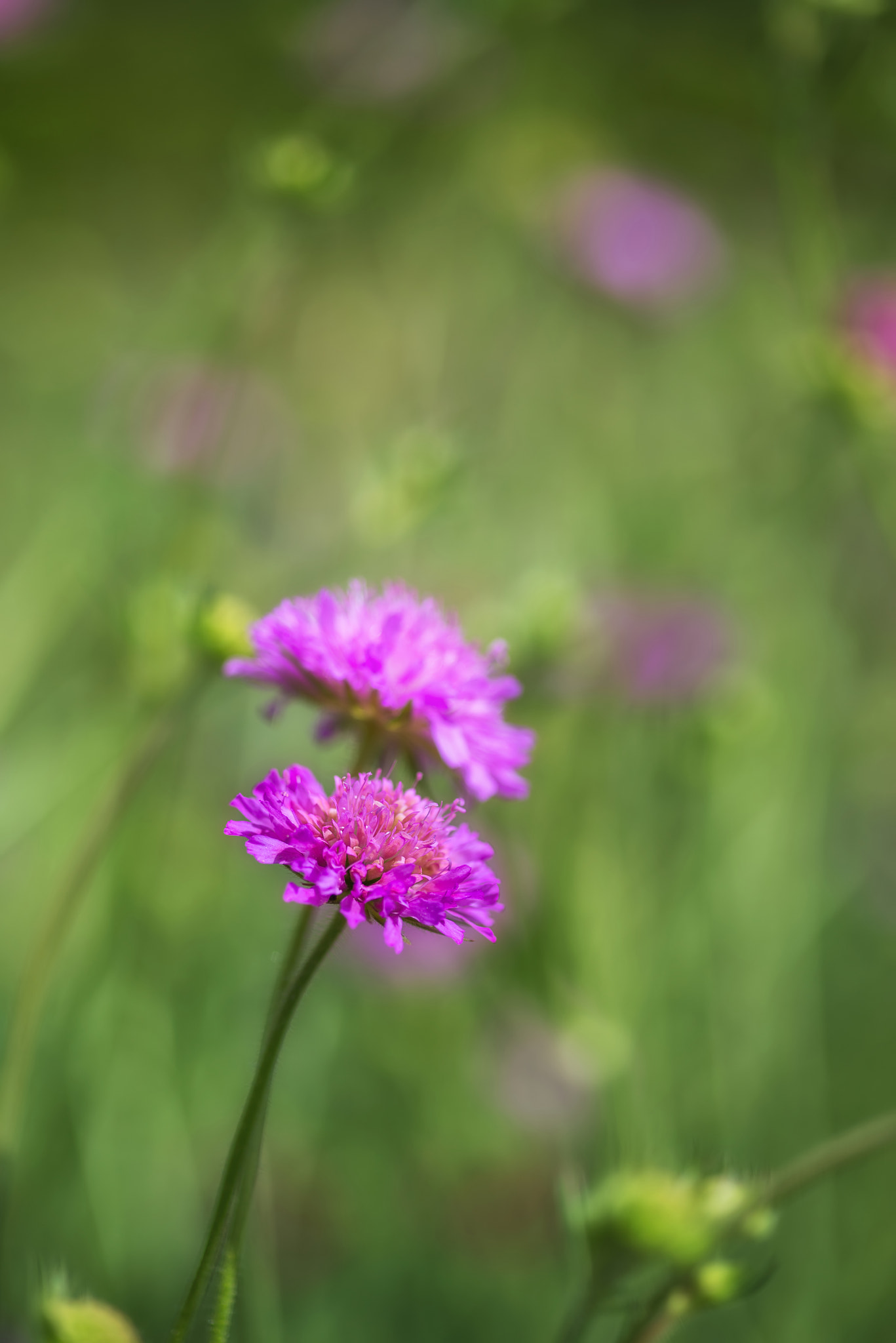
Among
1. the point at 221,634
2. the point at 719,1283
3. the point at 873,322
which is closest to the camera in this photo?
the point at 719,1283

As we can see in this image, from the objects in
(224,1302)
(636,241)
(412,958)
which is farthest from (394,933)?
(636,241)

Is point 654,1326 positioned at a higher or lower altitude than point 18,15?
lower

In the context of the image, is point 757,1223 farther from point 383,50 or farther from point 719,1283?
point 383,50

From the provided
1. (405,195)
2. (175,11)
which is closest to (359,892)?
(405,195)

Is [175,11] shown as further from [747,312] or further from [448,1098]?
[448,1098]

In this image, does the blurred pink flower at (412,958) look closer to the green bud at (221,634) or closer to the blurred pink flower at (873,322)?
the green bud at (221,634)

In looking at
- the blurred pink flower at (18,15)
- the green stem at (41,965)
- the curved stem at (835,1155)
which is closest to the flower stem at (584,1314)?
the curved stem at (835,1155)
